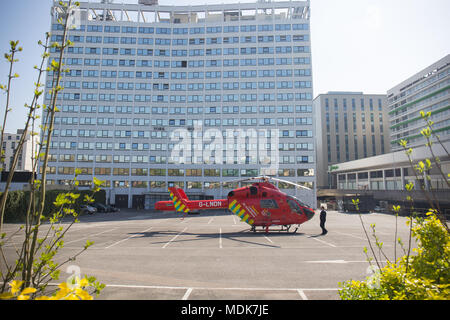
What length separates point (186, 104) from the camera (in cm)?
5134

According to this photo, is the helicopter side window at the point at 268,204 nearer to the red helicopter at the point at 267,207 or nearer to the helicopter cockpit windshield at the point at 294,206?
the red helicopter at the point at 267,207

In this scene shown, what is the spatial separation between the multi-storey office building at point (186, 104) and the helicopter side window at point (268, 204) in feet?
101

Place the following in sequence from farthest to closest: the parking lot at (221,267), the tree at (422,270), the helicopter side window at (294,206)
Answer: the helicopter side window at (294,206)
the parking lot at (221,267)
the tree at (422,270)

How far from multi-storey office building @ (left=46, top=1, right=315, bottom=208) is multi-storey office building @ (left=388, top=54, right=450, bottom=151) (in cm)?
3401

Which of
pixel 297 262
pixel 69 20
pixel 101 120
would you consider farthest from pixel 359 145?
pixel 69 20

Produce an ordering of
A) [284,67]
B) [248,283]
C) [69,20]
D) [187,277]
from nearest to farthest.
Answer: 1. [69,20]
2. [248,283]
3. [187,277]
4. [284,67]

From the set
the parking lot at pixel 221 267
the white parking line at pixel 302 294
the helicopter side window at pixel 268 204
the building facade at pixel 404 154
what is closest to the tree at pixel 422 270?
the white parking line at pixel 302 294

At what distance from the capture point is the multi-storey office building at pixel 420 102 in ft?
186

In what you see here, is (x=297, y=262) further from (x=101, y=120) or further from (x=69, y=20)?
(x=101, y=120)

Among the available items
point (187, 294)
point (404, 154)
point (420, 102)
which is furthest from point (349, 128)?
point (187, 294)

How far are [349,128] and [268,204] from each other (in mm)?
92638
